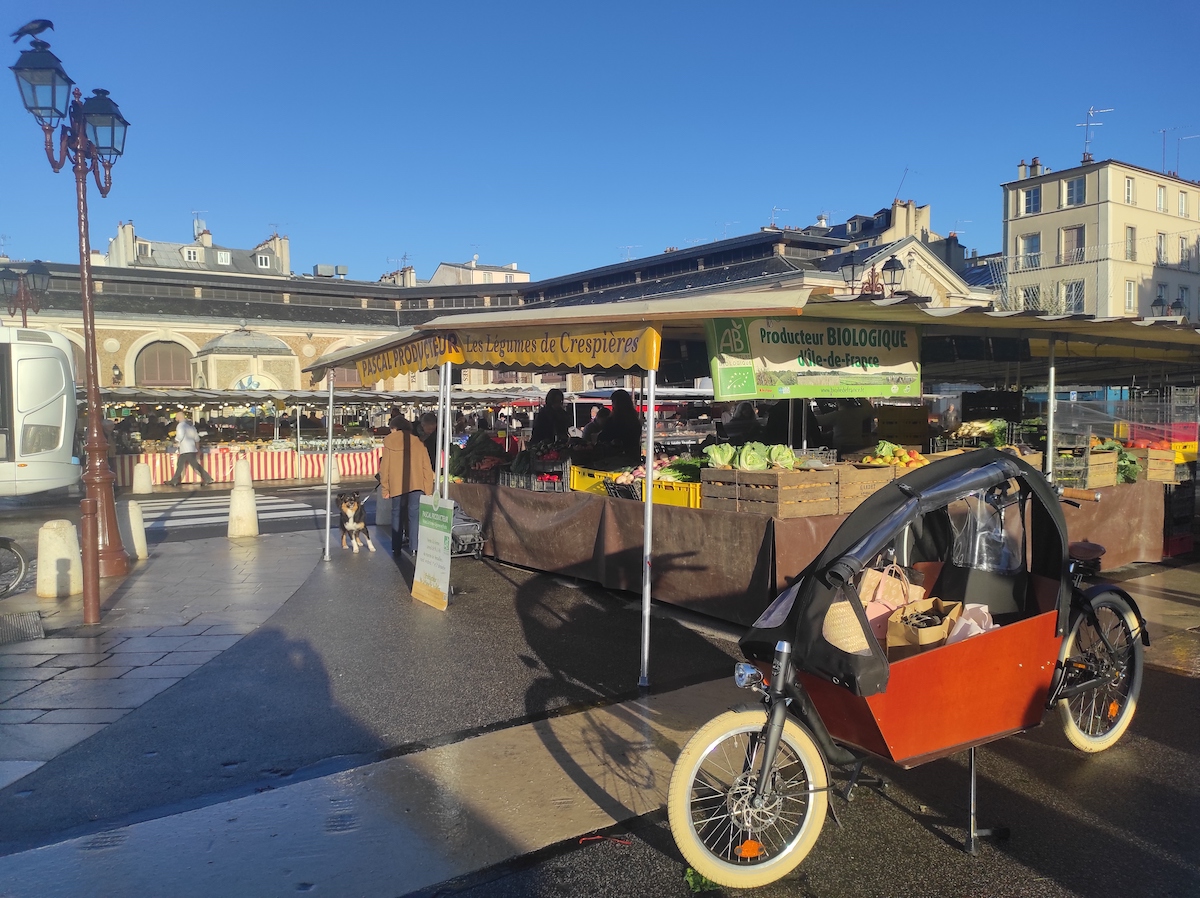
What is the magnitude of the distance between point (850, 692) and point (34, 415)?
489 inches

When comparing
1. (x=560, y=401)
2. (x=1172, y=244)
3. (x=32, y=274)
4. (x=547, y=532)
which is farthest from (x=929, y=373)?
(x=1172, y=244)

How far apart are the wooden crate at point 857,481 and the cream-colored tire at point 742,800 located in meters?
4.15

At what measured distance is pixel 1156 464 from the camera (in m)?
10.4

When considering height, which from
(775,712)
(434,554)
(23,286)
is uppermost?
(23,286)

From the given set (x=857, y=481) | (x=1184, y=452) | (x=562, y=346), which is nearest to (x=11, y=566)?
(x=562, y=346)

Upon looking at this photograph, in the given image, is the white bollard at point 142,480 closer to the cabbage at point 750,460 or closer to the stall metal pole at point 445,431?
the stall metal pole at point 445,431

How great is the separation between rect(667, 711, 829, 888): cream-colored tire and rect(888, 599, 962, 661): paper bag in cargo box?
75cm

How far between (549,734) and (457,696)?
3.39 ft

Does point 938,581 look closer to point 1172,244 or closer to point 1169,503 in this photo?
point 1169,503

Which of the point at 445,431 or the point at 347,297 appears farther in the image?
the point at 347,297

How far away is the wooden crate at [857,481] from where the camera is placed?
7.56 meters

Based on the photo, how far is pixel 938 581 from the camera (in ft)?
16.1

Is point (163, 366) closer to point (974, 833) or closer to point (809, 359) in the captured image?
point (809, 359)

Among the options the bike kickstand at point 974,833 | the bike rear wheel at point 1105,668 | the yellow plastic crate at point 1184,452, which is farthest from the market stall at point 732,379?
the bike kickstand at point 974,833
